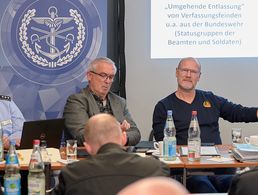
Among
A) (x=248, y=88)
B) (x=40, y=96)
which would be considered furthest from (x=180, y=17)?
(x=40, y=96)

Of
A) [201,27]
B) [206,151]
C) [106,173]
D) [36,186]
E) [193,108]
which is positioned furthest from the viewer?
[201,27]

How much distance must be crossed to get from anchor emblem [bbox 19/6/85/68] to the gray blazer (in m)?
0.87

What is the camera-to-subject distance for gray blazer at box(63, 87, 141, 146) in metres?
3.84

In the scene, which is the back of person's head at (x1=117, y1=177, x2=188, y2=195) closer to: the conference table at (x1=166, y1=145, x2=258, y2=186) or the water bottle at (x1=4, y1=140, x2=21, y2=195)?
the water bottle at (x1=4, y1=140, x2=21, y2=195)

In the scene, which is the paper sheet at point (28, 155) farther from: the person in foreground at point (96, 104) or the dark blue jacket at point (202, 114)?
the dark blue jacket at point (202, 114)

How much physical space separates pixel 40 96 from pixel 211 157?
2193 mm

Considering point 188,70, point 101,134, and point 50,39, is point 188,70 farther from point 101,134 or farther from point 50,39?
point 101,134

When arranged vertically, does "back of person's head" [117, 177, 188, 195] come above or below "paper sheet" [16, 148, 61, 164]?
above

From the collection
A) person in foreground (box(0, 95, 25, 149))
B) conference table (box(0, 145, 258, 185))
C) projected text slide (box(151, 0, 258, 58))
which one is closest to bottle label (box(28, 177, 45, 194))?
conference table (box(0, 145, 258, 185))

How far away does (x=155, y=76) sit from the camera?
5.16 m

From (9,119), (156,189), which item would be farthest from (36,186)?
(156,189)

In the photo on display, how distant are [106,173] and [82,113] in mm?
1963

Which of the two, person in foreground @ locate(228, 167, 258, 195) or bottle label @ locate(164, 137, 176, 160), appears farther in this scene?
bottle label @ locate(164, 137, 176, 160)

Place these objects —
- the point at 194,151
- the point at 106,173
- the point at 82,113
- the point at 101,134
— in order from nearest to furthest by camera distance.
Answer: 1. the point at 106,173
2. the point at 101,134
3. the point at 194,151
4. the point at 82,113
